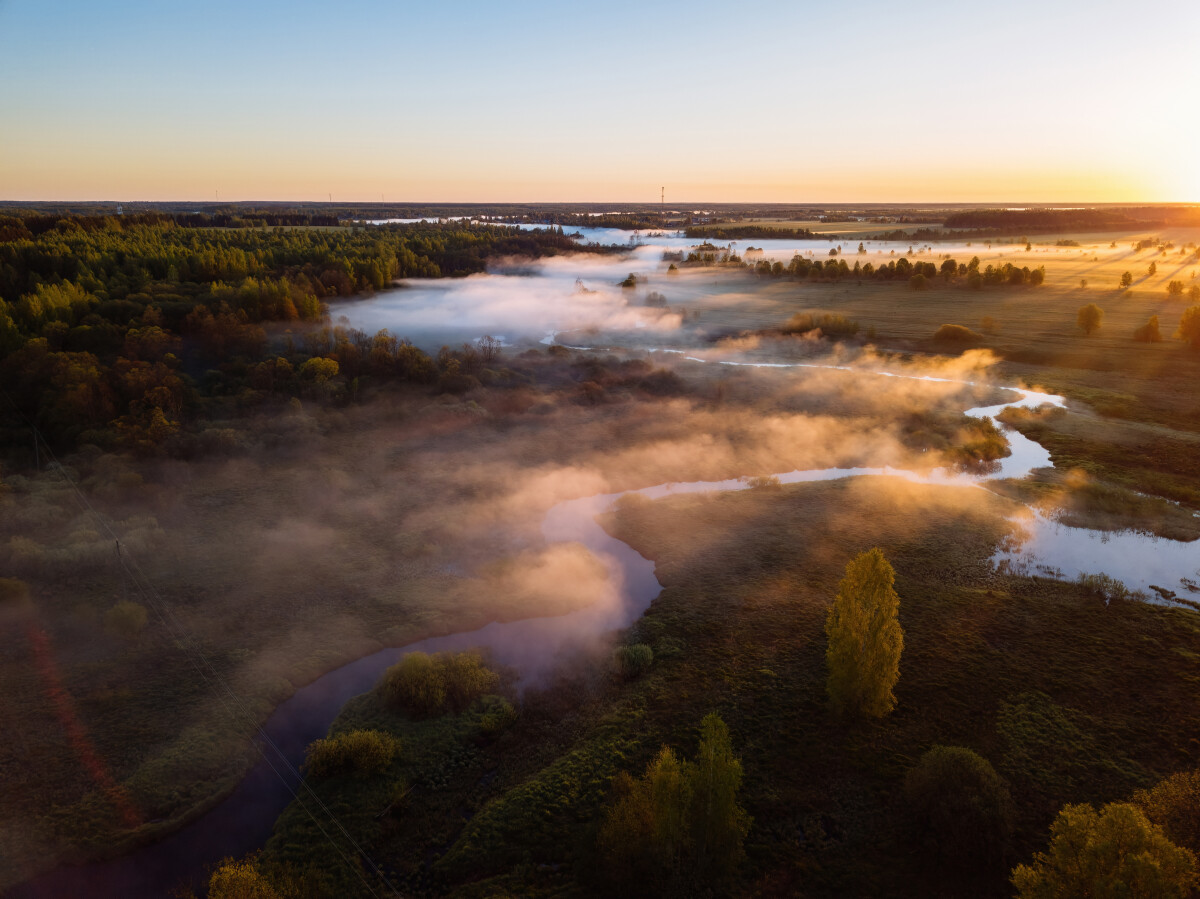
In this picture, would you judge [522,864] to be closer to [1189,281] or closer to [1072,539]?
[1072,539]

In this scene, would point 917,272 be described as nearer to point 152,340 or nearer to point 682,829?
point 152,340

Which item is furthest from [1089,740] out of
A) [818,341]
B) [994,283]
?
[994,283]

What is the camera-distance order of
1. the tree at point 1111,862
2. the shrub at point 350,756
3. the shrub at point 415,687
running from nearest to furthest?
the tree at point 1111,862, the shrub at point 350,756, the shrub at point 415,687

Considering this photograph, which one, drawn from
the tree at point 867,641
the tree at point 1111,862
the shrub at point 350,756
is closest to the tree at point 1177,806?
the tree at point 1111,862

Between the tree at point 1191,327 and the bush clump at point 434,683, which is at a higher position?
the tree at point 1191,327

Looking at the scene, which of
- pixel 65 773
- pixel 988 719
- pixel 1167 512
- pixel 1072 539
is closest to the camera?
pixel 65 773

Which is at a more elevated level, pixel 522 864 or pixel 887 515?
pixel 887 515

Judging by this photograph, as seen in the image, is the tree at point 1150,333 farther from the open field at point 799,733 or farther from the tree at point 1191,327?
the open field at point 799,733
